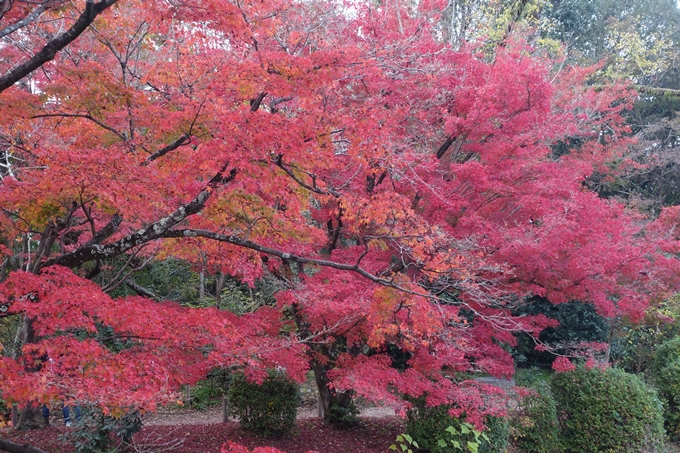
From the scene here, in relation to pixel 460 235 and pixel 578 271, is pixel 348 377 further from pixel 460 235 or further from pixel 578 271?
pixel 578 271

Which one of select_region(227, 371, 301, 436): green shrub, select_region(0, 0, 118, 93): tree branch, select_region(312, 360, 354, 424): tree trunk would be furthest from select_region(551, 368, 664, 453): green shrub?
select_region(0, 0, 118, 93): tree branch

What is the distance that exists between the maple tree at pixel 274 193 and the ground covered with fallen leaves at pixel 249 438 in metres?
0.63

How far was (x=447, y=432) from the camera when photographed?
716 centimetres

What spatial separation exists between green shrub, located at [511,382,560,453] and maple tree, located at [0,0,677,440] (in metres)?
1.01

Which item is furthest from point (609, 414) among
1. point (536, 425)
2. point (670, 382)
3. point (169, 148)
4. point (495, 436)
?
point (169, 148)

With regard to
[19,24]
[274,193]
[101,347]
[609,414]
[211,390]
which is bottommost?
[211,390]

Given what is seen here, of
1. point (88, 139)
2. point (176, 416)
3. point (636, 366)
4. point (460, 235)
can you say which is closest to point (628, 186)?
point (636, 366)

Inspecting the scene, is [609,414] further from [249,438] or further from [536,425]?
[249,438]

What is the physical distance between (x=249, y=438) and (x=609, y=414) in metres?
6.02

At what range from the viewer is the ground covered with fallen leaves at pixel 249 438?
7416 mm

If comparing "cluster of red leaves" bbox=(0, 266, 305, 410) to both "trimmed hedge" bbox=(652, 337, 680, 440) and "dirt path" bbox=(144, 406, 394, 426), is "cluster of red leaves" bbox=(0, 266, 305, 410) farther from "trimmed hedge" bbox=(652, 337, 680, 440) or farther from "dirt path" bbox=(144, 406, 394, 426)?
"trimmed hedge" bbox=(652, 337, 680, 440)

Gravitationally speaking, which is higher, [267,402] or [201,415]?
[267,402]

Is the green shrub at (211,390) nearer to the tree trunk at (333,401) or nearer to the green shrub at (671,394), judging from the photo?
the tree trunk at (333,401)

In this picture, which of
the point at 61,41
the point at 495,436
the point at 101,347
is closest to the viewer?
the point at 61,41
